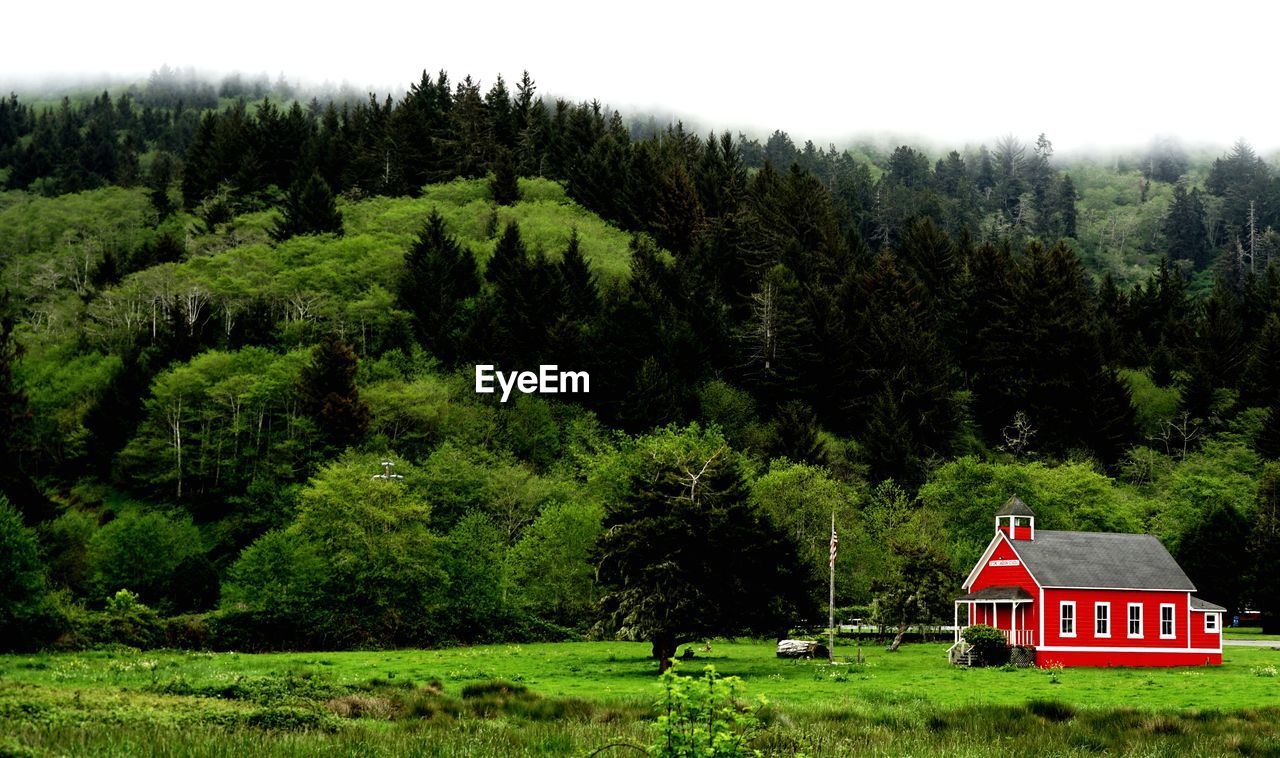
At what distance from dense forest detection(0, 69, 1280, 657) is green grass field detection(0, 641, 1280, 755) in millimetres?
→ 6639

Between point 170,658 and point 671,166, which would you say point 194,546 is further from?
point 671,166

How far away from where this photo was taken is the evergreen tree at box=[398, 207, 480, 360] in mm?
96625

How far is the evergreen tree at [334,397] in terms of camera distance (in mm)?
79875

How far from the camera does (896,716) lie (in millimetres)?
30453

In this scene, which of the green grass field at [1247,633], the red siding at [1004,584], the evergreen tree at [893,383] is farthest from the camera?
the evergreen tree at [893,383]

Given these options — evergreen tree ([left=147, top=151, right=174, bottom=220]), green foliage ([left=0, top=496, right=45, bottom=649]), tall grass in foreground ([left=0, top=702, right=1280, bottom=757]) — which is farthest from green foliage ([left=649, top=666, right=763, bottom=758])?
evergreen tree ([left=147, top=151, right=174, bottom=220])

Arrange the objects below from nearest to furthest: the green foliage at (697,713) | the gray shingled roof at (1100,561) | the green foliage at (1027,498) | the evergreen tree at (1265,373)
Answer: the green foliage at (697,713) < the gray shingled roof at (1100,561) < the green foliage at (1027,498) < the evergreen tree at (1265,373)

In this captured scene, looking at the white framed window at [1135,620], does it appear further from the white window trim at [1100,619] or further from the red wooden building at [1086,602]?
the white window trim at [1100,619]

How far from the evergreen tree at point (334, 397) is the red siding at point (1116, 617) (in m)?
45.6

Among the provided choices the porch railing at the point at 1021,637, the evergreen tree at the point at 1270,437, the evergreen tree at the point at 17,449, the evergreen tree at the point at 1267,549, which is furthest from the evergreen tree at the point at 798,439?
the evergreen tree at the point at 17,449

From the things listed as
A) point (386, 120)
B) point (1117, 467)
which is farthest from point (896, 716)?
point (386, 120)

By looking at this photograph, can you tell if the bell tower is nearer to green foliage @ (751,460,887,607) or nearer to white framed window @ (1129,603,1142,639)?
white framed window @ (1129,603,1142,639)

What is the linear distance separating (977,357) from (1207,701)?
71526 millimetres

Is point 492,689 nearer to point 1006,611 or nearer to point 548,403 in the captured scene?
point 1006,611
